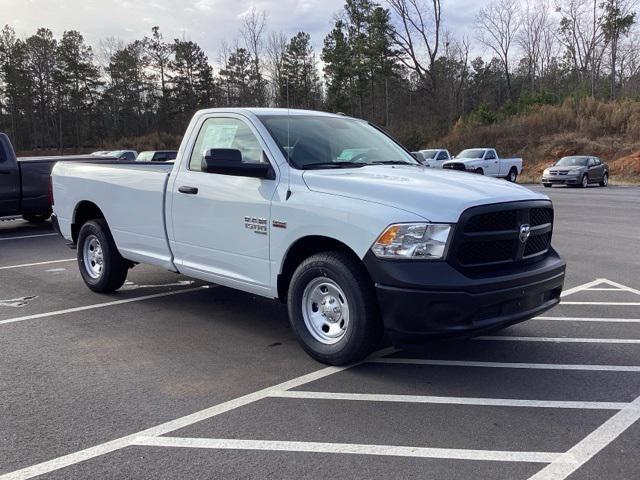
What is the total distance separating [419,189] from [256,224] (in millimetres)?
1466

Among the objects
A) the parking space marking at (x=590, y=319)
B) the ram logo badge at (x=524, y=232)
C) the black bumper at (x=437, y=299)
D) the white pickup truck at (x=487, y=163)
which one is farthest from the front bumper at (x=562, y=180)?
the black bumper at (x=437, y=299)

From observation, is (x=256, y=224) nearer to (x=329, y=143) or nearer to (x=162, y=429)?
(x=329, y=143)

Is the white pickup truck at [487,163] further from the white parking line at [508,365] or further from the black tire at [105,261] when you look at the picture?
the white parking line at [508,365]

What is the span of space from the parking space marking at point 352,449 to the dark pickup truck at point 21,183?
10494 millimetres

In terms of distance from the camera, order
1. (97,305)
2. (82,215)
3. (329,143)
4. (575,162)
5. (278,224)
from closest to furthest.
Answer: (278,224) < (329,143) < (97,305) < (82,215) < (575,162)

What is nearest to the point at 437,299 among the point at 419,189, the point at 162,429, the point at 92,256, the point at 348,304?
the point at 348,304

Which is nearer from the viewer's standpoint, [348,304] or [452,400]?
[452,400]

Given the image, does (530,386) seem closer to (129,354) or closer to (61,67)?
(129,354)

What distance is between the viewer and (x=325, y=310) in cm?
477

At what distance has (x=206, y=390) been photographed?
A: 4.32 metres

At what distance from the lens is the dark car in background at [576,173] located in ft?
99.0

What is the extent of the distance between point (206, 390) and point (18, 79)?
257ft

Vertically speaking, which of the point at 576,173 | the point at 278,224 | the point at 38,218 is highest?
the point at 576,173

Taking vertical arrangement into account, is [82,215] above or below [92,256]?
above
